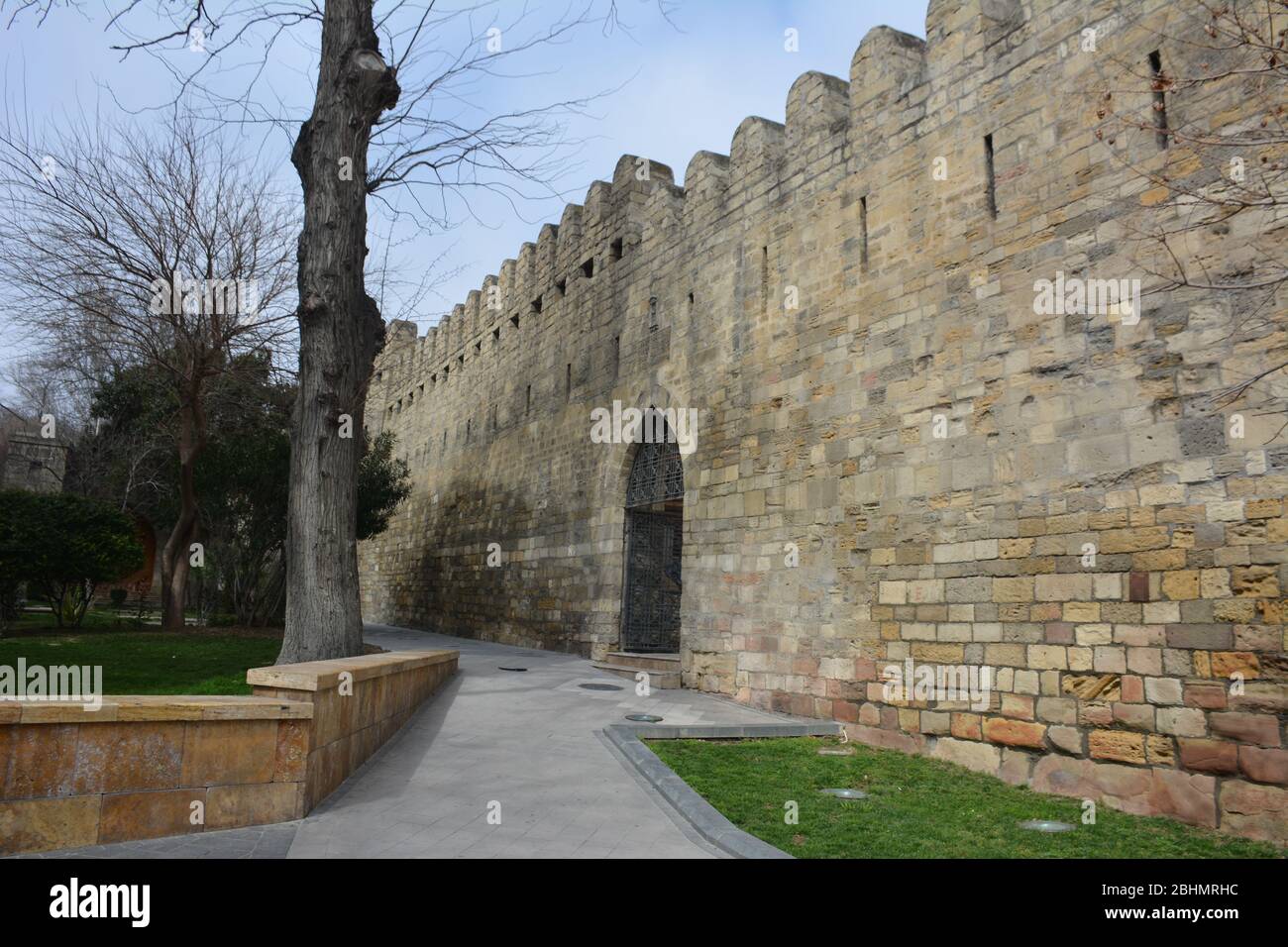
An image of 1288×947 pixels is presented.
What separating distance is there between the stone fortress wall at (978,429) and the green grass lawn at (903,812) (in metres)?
0.35

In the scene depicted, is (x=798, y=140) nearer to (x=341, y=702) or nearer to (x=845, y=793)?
(x=845, y=793)

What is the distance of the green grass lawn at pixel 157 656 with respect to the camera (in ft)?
25.9

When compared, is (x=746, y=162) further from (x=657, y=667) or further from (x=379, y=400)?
(x=379, y=400)

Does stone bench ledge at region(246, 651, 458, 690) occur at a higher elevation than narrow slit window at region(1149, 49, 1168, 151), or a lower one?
lower

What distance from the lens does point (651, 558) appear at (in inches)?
505

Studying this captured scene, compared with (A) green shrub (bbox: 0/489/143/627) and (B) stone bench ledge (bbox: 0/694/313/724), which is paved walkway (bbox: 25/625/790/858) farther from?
(A) green shrub (bbox: 0/489/143/627)

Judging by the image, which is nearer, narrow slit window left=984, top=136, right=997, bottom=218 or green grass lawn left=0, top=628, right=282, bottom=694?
narrow slit window left=984, top=136, right=997, bottom=218

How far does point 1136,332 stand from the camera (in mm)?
6102

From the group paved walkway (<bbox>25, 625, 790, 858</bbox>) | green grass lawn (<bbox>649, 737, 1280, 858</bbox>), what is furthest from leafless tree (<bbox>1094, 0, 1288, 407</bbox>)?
paved walkway (<bbox>25, 625, 790, 858</bbox>)

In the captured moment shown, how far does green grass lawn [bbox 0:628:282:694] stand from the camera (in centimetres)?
788

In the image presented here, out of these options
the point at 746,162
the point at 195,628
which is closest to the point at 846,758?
the point at 746,162

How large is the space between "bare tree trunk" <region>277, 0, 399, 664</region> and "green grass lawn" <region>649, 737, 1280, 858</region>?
11.4 ft
